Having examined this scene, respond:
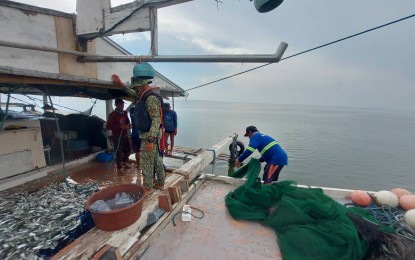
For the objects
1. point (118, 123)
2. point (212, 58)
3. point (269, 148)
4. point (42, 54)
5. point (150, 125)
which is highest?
point (42, 54)

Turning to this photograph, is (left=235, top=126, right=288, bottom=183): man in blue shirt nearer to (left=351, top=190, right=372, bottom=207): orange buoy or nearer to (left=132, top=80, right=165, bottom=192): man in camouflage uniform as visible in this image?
(left=351, top=190, right=372, bottom=207): orange buoy

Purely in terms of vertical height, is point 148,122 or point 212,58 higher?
point 212,58

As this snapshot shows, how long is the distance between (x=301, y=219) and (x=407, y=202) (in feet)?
8.03

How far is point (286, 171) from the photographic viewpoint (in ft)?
51.0

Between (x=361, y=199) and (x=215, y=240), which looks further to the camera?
(x=361, y=199)

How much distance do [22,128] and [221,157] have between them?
326 inches

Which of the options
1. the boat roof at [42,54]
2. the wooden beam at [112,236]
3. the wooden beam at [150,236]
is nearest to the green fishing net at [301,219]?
the wooden beam at [150,236]

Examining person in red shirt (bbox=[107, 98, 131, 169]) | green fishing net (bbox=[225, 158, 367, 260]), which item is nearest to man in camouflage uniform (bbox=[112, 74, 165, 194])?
green fishing net (bbox=[225, 158, 367, 260])

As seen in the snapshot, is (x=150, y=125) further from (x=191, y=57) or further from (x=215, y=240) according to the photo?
(x=215, y=240)

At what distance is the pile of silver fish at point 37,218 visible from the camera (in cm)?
294

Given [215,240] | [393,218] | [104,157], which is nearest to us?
[215,240]

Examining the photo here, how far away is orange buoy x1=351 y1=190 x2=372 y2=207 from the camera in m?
4.09

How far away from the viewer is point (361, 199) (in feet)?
13.6

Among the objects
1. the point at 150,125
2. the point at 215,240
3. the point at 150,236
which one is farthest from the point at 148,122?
the point at 215,240
